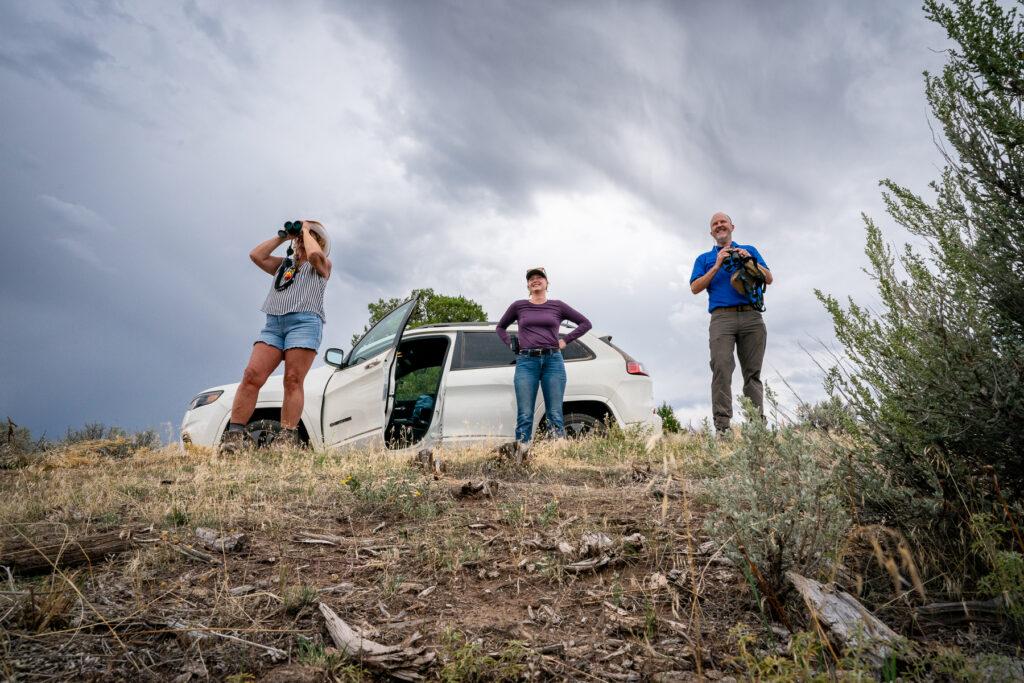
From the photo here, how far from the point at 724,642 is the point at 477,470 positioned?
3435 mm

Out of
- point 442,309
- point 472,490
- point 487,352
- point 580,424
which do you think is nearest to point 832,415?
point 472,490

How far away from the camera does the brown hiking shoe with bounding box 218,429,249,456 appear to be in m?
5.87

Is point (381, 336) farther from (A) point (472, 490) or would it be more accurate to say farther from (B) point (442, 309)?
(B) point (442, 309)

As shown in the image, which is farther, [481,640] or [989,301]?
[989,301]

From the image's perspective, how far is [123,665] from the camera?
7.06 feet

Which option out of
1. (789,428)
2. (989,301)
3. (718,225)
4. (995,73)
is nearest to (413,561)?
(789,428)

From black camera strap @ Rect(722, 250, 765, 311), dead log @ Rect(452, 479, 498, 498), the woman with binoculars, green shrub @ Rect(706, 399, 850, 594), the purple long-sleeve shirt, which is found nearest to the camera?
green shrub @ Rect(706, 399, 850, 594)

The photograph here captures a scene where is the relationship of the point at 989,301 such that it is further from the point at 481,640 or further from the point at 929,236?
the point at 481,640

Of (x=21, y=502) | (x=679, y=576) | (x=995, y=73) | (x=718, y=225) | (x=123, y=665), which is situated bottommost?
(x=123, y=665)

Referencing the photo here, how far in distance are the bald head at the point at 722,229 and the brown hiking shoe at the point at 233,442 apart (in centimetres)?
542

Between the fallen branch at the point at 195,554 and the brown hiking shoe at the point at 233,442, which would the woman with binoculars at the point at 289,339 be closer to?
the brown hiking shoe at the point at 233,442

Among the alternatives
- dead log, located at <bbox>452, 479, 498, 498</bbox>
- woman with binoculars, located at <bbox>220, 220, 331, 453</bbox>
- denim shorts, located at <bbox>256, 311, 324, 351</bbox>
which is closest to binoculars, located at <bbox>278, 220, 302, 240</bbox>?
woman with binoculars, located at <bbox>220, 220, 331, 453</bbox>

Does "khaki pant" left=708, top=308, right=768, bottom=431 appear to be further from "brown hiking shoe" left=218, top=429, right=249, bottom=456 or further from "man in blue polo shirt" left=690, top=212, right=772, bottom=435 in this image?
"brown hiking shoe" left=218, top=429, right=249, bottom=456

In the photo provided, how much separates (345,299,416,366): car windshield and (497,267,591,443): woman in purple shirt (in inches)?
52.3
